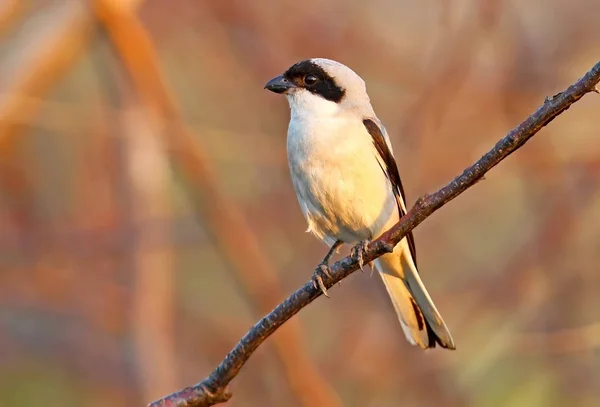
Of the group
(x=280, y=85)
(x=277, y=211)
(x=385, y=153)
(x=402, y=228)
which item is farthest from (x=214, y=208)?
(x=402, y=228)

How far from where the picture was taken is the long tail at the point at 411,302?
3.53 m

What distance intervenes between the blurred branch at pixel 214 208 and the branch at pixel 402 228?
2074mm

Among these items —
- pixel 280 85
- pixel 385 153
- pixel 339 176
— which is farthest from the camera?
pixel 280 85

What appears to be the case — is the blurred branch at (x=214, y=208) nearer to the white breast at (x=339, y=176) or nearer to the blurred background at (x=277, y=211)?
the blurred background at (x=277, y=211)

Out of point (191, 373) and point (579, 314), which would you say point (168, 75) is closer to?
Answer: point (191, 373)

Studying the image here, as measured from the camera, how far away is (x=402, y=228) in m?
2.14

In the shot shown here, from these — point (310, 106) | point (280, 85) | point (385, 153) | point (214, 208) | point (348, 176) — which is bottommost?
point (348, 176)

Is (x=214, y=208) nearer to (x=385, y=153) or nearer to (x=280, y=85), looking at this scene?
(x=280, y=85)

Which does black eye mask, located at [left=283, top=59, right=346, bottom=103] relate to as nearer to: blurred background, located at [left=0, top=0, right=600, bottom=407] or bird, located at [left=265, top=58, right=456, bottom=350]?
bird, located at [left=265, top=58, right=456, bottom=350]

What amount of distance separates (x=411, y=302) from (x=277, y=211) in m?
2.03

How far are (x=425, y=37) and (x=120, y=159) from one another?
214 cm

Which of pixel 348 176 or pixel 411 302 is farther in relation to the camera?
pixel 411 302

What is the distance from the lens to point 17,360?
5.77 m

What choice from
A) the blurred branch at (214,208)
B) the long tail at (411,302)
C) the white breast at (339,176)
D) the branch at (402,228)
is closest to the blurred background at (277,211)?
the blurred branch at (214,208)
